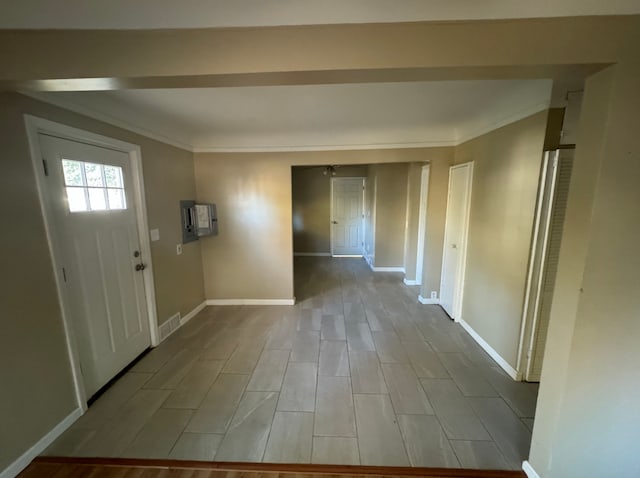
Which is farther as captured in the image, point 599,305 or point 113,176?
point 113,176

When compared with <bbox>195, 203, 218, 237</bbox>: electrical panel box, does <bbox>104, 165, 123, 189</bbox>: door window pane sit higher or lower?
higher

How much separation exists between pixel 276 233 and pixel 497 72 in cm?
295

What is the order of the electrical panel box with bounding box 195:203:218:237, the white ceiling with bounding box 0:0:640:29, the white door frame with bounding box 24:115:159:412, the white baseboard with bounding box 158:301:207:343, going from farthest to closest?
the electrical panel box with bounding box 195:203:218:237
the white baseboard with bounding box 158:301:207:343
the white door frame with bounding box 24:115:159:412
the white ceiling with bounding box 0:0:640:29

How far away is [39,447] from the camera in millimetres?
1524

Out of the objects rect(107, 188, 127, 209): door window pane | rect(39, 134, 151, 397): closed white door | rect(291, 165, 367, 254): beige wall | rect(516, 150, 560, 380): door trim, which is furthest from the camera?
rect(291, 165, 367, 254): beige wall

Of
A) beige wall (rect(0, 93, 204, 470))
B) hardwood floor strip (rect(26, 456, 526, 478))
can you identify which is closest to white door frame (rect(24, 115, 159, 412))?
beige wall (rect(0, 93, 204, 470))

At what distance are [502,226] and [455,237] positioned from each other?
2.83 feet

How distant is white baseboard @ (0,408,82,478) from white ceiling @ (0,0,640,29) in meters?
2.26

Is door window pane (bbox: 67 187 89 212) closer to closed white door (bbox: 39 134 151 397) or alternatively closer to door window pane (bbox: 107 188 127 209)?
closed white door (bbox: 39 134 151 397)

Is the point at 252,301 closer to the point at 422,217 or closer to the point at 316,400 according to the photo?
the point at 316,400

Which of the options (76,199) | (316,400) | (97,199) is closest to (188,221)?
(97,199)

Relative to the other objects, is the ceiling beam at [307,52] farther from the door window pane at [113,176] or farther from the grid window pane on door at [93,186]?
Answer: the door window pane at [113,176]

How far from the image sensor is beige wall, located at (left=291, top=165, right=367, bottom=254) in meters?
6.55

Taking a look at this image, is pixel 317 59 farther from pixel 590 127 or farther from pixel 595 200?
pixel 595 200
